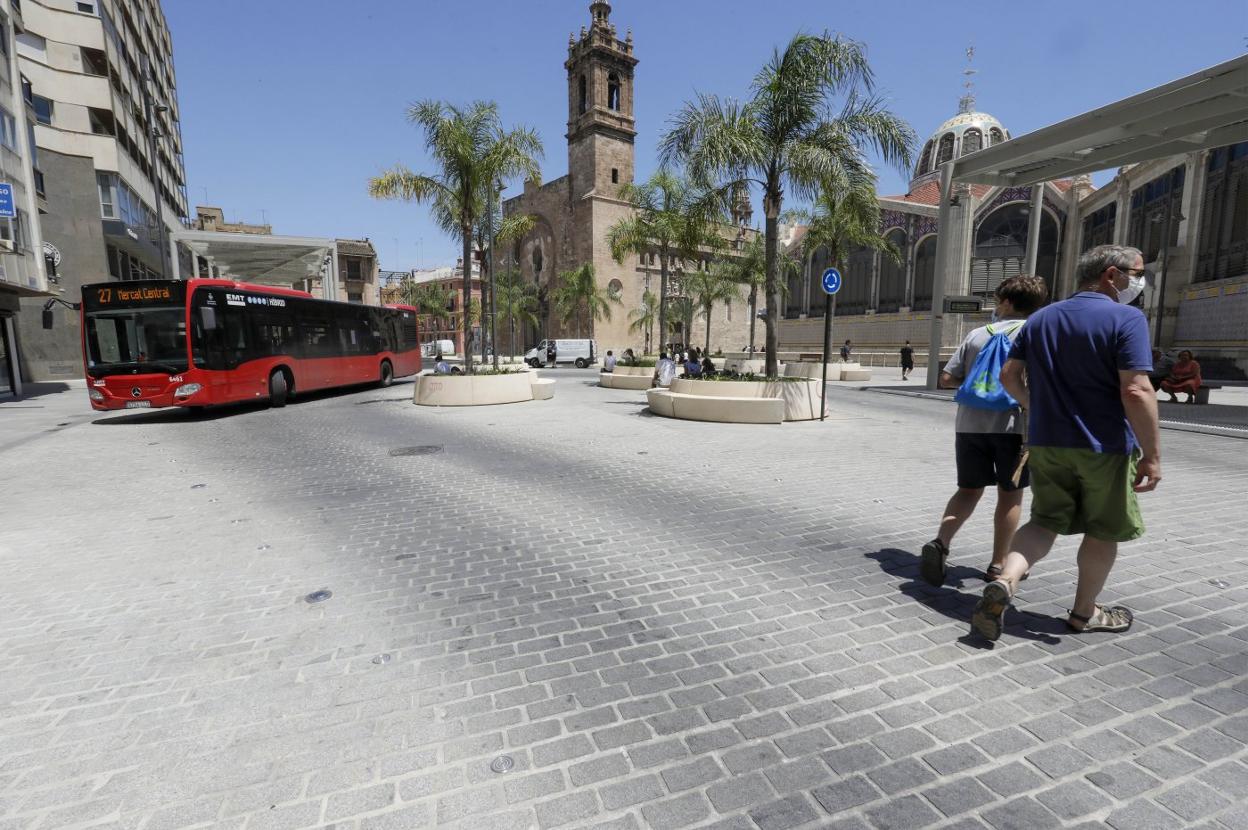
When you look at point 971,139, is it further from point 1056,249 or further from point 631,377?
point 631,377

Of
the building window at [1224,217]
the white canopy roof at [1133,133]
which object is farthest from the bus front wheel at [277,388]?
the building window at [1224,217]

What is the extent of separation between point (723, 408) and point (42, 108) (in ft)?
105

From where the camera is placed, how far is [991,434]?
3652mm

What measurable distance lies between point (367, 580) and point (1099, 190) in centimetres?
4590

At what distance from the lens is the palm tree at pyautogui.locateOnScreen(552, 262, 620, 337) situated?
4881 centimetres

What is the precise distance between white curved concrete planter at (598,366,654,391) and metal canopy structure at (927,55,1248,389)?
30.5 feet

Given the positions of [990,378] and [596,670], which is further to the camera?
[990,378]

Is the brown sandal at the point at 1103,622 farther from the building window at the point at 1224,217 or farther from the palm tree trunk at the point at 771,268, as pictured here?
the building window at the point at 1224,217

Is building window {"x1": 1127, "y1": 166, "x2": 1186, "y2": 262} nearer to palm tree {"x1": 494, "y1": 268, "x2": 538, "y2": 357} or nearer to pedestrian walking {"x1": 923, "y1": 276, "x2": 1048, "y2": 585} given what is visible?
pedestrian walking {"x1": 923, "y1": 276, "x2": 1048, "y2": 585}

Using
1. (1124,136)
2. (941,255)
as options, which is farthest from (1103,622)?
(941,255)

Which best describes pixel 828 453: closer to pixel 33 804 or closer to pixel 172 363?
pixel 33 804

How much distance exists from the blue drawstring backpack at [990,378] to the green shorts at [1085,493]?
522mm

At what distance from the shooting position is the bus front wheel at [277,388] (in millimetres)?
14711

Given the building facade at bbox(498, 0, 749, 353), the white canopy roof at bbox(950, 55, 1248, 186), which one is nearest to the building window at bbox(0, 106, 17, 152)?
the white canopy roof at bbox(950, 55, 1248, 186)
